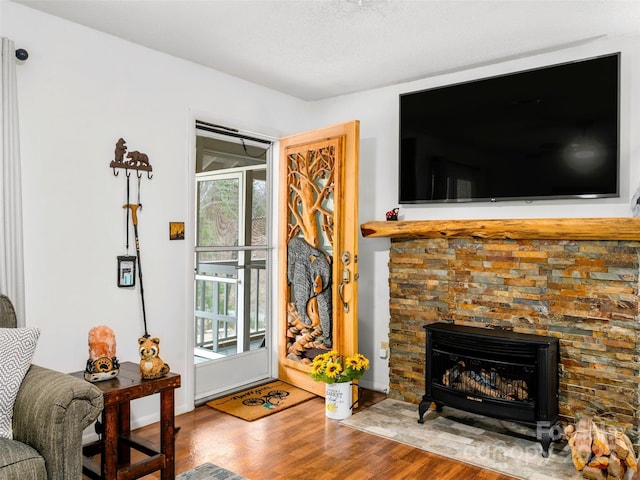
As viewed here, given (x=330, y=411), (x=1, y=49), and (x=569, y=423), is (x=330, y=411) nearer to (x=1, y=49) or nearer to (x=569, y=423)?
(x=569, y=423)

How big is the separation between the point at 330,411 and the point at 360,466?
2.38 feet

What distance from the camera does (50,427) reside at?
1899 millimetres

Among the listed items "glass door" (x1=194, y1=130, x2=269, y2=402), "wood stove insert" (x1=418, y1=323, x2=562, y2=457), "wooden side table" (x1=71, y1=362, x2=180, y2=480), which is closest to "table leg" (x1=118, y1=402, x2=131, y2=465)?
"wooden side table" (x1=71, y1=362, x2=180, y2=480)

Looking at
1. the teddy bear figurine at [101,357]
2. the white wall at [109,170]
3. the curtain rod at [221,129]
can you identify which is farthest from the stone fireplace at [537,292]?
the teddy bear figurine at [101,357]

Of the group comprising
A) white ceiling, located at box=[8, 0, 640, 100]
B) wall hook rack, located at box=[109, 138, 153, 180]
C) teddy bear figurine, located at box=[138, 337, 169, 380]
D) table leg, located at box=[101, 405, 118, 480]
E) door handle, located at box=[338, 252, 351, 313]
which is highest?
white ceiling, located at box=[8, 0, 640, 100]

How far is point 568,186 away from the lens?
10.3ft

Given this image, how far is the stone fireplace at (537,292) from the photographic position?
2928 mm

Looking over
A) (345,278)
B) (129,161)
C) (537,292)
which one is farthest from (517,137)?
(129,161)

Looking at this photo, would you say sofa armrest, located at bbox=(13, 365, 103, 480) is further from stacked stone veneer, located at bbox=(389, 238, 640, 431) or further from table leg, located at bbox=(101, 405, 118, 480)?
stacked stone veneer, located at bbox=(389, 238, 640, 431)

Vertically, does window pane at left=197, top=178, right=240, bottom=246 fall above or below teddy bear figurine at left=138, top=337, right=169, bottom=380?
above

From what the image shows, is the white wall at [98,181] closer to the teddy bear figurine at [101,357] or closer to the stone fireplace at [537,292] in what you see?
the teddy bear figurine at [101,357]

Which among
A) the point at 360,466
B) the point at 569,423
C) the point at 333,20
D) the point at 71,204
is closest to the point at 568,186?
the point at 569,423

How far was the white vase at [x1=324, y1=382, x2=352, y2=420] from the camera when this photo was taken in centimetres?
344

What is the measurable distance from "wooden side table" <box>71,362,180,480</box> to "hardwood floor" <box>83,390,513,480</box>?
207 mm
